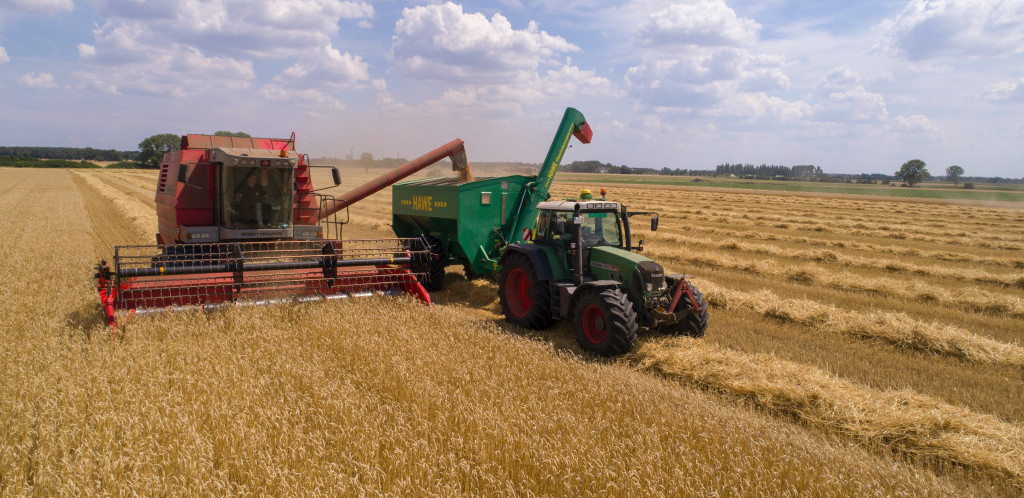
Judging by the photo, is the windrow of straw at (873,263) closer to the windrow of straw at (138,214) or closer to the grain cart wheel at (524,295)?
the grain cart wheel at (524,295)

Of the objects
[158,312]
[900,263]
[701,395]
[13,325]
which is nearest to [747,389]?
[701,395]

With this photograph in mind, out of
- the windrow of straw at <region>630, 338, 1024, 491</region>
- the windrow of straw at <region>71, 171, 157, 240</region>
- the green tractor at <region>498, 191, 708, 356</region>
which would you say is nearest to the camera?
the windrow of straw at <region>630, 338, 1024, 491</region>

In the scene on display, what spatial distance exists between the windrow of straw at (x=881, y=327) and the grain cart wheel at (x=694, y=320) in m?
2.03

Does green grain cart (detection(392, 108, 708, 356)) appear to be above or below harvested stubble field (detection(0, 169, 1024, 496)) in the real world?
above

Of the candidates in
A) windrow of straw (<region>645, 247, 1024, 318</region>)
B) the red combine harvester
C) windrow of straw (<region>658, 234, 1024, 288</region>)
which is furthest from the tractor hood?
windrow of straw (<region>658, 234, 1024, 288</region>)

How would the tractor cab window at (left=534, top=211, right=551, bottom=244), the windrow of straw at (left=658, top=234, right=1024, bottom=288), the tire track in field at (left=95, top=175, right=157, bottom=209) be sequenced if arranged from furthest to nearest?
1. the tire track in field at (left=95, top=175, right=157, bottom=209)
2. the windrow of straw at (left=658, top=234, right=1024, bottom=288)
3. the tractor cab window at (left=534, top=211, right=551, bottom=244)

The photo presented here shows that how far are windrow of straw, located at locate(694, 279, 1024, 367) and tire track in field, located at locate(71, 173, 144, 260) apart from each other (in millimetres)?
11516

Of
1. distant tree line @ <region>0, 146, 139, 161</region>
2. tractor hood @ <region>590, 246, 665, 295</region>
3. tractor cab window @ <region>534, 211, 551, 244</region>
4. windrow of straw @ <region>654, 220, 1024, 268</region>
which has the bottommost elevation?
windrow of straw @ <region>654, 220, 1024, 268</region>

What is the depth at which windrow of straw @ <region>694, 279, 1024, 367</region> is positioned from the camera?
20.5 ft

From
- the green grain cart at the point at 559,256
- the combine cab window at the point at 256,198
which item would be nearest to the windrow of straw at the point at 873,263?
the green grain cart at the point at 559,256

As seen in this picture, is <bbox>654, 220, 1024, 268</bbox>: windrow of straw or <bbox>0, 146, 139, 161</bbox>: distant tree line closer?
<bbox>654, 220, 1024, 268</bbox>: windrow of straw

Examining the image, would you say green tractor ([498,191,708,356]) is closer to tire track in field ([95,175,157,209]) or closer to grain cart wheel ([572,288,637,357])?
grain cart wheel ([572,288,637,357])

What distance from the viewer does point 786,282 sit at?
10.5 m

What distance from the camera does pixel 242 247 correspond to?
790cm
